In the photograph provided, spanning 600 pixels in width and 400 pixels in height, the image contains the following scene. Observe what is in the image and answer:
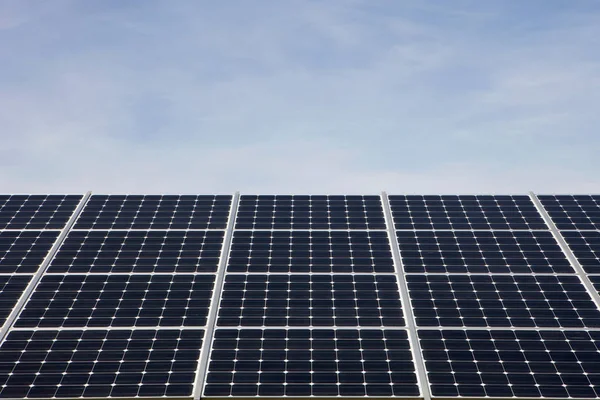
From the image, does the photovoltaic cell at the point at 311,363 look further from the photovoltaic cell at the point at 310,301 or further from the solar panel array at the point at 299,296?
the photovoltaic cell at the point at 310,301

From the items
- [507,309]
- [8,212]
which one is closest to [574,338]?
[507,309]

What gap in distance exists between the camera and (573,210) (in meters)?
30.4

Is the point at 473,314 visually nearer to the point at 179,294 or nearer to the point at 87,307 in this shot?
the point at 179,294

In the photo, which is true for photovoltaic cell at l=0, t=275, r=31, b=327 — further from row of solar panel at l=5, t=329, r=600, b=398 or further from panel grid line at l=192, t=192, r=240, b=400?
panel grid line at l=192, t=192, r=240, b=400

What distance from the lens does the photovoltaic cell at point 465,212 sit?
29328mm

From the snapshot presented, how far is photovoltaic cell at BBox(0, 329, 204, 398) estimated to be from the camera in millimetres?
20594

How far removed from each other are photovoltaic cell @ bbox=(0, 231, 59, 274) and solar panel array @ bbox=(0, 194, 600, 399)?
0.08 metres

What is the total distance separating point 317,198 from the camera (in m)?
31.5

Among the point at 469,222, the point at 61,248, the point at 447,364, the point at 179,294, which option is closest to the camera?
the point at 447,364

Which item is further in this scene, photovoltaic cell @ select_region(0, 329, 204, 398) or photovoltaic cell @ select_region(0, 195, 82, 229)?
photovoltaic cell @ select_region(0, 195, 82, 229)

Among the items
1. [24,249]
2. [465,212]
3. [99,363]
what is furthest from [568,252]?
[24,249]

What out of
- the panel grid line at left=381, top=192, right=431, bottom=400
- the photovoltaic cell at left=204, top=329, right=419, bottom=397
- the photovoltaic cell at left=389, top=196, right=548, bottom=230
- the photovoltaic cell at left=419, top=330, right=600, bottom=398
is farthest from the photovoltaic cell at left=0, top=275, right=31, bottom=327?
the photovoltaic cell at left=389, top=196, right=548, bottom=230

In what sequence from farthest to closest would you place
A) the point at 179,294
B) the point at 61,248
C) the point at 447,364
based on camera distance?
the point at 61,248 < the point at 179,294 < the point at 447,364

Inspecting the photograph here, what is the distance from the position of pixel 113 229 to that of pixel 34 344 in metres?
7.50
